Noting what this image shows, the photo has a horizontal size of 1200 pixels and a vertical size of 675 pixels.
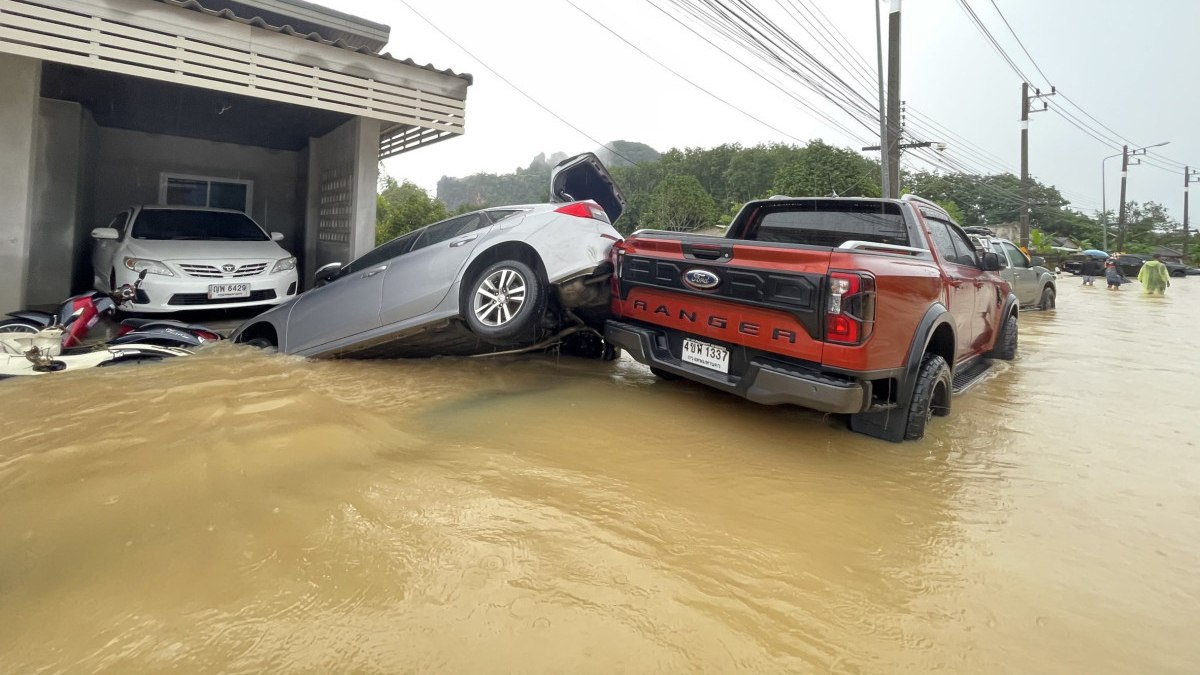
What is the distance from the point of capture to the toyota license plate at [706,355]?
3.87 meters

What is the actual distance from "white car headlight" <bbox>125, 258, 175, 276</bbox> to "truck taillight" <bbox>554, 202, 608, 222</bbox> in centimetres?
446

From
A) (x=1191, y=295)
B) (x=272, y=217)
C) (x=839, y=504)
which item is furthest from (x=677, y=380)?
(x=1191, y=295)

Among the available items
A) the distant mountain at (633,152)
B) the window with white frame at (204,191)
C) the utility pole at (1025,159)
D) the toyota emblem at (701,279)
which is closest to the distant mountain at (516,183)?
the distant mountain at (633,152)

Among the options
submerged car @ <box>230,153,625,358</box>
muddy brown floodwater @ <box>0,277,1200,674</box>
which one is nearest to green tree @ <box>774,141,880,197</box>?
submerged car @ <box>230,153,625,358</box>

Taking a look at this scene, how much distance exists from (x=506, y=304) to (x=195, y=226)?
17.5 ft

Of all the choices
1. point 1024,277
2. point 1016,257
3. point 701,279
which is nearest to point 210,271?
point 701,279

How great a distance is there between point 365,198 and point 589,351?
408 cm

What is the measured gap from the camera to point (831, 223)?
4.60m

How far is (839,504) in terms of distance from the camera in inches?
117

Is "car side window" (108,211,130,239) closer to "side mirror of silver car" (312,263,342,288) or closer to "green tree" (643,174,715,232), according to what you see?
"side mirror of silver car" (312,263,342,288)

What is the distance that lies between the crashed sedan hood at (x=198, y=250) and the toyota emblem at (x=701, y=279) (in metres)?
5.44

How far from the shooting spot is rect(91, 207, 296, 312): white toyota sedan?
643cm

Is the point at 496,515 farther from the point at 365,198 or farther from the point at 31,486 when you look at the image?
the point at 365,198

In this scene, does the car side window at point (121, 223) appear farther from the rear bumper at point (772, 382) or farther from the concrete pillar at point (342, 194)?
the rear bumper at point (772, 382)
